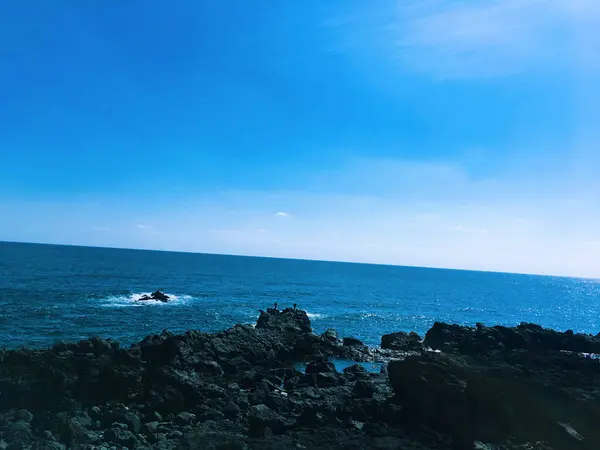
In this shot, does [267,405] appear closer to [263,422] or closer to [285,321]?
[263,422]

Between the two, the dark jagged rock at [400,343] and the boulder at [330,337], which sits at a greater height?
the boulder at [330,337]

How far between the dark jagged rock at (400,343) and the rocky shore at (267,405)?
14195 millimetres

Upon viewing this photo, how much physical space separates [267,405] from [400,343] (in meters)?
27.2

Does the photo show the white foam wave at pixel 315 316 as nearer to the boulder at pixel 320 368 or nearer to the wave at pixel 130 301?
the wave at pixel 130 301

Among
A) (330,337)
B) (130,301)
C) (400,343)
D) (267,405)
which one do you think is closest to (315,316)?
(330,337)

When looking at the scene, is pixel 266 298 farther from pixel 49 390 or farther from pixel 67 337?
pixel 49 390

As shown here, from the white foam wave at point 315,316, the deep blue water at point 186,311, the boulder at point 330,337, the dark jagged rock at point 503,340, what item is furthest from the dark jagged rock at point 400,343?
the white foam wave at point 315,316

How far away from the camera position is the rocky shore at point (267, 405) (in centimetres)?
1922

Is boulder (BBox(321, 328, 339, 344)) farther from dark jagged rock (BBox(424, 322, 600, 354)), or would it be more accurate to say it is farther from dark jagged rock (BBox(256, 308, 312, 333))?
dark jagged rock (BBox(424, 322, 600, 354))

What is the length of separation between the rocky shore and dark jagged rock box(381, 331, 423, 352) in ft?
46.6

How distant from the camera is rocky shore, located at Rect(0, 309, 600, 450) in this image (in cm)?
1922

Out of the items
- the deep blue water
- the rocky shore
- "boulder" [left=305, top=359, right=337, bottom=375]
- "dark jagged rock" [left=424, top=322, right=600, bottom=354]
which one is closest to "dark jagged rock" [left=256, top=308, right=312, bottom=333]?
the deep blue water

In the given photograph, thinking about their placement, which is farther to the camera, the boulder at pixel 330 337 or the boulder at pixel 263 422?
the boulder at pixel 330 337

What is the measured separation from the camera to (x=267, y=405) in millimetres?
23828
